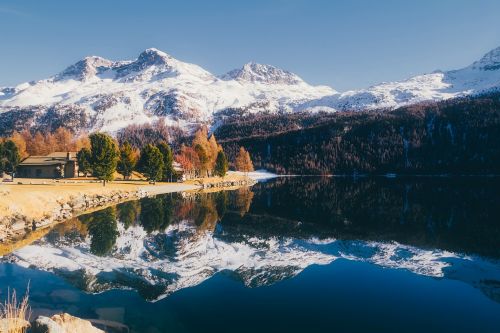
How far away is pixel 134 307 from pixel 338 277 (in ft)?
46.9

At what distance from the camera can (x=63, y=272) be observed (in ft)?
86.7

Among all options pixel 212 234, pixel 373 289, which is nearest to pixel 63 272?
pixel 212 234

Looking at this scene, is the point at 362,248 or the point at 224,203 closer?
the point at 362,248

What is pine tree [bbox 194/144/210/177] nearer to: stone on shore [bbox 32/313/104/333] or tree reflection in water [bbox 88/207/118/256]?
tree reflection in water [bbox 88/207/118/256]

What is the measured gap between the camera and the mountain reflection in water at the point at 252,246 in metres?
26.2

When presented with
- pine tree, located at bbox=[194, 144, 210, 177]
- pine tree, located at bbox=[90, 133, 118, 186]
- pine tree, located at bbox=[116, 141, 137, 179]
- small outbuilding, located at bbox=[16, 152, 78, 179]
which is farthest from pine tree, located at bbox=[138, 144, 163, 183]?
small outbuilding, located at bbox=[16, 152, 78, 179]

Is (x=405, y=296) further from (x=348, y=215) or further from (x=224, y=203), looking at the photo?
(x=224, y=203)

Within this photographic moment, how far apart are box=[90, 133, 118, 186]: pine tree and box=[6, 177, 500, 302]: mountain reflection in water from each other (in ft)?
102

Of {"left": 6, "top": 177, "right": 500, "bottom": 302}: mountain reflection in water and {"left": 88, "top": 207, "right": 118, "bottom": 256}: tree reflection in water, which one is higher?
{"left": 88, "top": 207, "right": 118, "bottom": 256}: tree reflection in water

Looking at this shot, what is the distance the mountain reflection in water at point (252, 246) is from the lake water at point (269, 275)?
0.15 m

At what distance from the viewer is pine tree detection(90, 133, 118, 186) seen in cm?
8769

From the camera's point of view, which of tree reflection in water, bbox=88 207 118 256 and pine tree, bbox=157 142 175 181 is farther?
pine tree, bbox=157 142 175 181

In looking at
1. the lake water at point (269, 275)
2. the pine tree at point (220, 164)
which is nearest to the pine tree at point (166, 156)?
the pine tree at point (220, 164)

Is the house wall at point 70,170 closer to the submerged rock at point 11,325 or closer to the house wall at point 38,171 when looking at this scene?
the house wall at point 38,171
